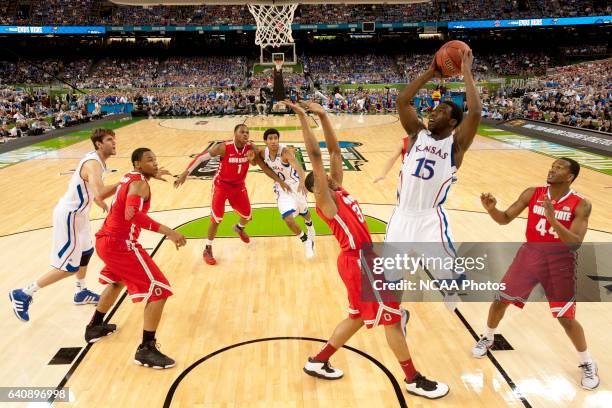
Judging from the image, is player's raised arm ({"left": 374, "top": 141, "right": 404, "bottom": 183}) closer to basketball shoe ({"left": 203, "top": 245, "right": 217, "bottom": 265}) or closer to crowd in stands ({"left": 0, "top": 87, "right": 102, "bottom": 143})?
basketball shoe ({"left": 203, "top": 245, "right": 217, "bottom": 265})

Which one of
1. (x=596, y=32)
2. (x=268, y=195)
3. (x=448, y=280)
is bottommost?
(x=268, y=195)

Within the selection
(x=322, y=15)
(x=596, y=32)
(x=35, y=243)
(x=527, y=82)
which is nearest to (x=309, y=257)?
(x=35, y=243)

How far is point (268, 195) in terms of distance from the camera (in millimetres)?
11047

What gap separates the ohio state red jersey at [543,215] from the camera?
4.00 m

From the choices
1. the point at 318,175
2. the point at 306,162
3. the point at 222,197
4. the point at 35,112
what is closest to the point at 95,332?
the point at 222,197

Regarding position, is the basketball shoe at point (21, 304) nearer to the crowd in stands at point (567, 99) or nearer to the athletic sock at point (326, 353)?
the athletic sock at point (326, 353)

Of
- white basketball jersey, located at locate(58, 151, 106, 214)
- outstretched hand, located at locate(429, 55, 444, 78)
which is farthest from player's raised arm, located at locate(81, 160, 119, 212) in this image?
outstretched hand, located at locate(429, 55, 444, 78)

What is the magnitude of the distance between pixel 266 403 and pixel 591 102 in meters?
22.6

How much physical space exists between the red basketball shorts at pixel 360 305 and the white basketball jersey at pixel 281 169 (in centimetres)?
341

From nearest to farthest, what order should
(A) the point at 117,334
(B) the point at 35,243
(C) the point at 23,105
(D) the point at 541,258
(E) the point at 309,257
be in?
(D) the point at 541,258
(A) the point at 117,334
(E) the point at 309,257
(B) the point at 35,243
(C) the point at 23,105

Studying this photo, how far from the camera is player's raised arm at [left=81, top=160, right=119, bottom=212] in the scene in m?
4.97

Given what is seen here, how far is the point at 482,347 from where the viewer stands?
4633mm

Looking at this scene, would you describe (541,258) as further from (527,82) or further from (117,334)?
(527,82)

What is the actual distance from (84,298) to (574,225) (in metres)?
5.16
